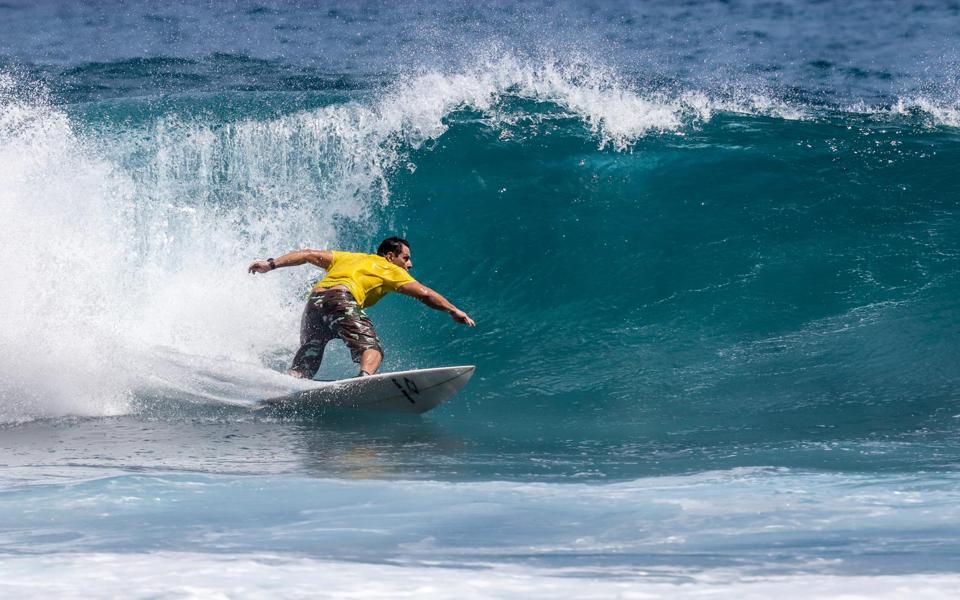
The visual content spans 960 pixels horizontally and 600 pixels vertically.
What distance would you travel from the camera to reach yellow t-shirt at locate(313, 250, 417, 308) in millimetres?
6922

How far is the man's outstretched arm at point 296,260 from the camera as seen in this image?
6.83m

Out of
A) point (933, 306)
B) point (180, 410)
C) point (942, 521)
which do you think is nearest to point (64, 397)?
point (180, 410)

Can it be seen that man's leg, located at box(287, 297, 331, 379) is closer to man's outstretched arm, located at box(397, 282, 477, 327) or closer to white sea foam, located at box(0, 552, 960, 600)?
man's outstretched arm, located at box(397, 282, 477, 327)

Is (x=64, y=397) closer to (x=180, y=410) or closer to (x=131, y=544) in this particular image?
(x=180, y=410)

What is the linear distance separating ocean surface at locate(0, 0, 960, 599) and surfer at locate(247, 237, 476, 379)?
1.64 feet

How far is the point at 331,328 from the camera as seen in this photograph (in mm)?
6812

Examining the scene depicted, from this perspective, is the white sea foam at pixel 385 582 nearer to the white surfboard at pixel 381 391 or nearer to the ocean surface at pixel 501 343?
the ocean surface at pixel 501 343

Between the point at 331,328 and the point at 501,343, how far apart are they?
7.05 feet

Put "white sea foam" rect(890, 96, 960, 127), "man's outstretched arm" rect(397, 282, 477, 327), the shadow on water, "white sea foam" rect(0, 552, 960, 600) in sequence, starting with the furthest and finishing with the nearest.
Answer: "white sea foam" rect(890, 96, 960, 127)
"man's outstretched arm" rect(397, 282, 477, 327)
the shadow on water
"white sea foam" rect(0, 552, 960, 600)

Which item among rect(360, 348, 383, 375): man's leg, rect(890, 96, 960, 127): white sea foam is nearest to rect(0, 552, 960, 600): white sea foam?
rect(360, 348, 383, 375): man's leg

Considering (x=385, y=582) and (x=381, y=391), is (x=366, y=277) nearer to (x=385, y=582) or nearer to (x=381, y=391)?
(x=381, y=391)

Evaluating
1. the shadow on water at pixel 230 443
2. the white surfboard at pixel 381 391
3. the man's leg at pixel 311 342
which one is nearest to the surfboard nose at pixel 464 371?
the white surfboard at pixel 381 391

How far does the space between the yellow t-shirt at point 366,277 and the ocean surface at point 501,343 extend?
876mm

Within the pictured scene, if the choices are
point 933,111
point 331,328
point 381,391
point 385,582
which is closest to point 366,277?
point 331,328
